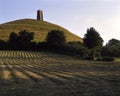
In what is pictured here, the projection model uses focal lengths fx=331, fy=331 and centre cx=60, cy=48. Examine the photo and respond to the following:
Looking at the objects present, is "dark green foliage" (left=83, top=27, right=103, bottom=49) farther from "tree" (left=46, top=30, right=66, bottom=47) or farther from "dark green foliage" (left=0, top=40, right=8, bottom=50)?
"dark green foliage" (left=0, top=40, right=8, bottom=50)

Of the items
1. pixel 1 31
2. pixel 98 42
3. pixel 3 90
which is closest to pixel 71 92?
pixel 3 90

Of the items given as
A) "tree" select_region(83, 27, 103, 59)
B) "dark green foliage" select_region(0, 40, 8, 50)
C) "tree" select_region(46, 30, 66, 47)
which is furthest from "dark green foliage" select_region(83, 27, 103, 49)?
"dark green foliage" select_region(0, 40, 8, 50)

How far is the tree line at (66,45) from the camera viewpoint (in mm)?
97688

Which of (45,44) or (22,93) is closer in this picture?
(22,93)

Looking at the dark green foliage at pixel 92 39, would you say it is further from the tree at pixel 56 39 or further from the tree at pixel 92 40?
the tree at pixel 56 39

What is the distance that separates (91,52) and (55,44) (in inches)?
820

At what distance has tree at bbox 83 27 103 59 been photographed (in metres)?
97.2

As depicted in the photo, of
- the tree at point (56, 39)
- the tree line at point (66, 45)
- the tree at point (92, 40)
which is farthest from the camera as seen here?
the tree at point (56, 39)

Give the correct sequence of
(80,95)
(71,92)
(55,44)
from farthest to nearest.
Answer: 1. (55,44)
2. (71,92)
3. (80,95)

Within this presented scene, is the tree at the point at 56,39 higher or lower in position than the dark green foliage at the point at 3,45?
higher

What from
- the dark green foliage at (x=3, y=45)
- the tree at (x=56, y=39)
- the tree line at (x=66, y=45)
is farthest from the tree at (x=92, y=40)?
the dark green foliage at (x=3, y=45)

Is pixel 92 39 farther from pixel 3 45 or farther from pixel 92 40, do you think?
pixel 3 45

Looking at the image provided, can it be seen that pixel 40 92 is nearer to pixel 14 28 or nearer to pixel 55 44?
pixel 55 44

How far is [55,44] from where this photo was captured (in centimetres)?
11725
